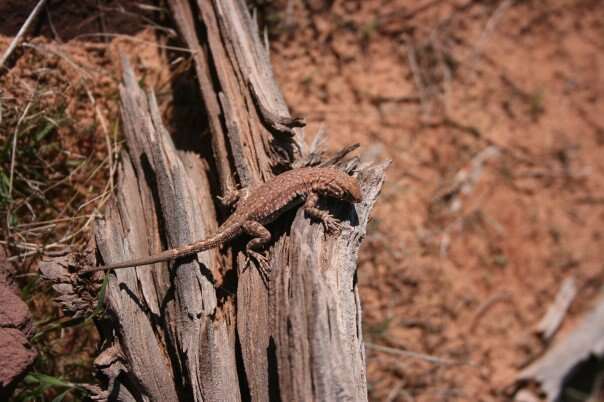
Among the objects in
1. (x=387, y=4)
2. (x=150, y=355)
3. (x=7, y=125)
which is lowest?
(x=150, y=355)

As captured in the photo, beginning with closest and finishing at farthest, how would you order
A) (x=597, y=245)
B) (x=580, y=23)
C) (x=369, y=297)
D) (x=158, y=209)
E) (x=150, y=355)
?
1. (x=150, y=355)
2. (x=158, y=209)
3. (x=369, y=297)
4. (x=597, y=245)
5. (x=580, y=23)

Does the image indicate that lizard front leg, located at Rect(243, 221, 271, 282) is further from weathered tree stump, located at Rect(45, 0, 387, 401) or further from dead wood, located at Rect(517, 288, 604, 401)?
dead wood, located at Rect(517, 288, 604, 401)

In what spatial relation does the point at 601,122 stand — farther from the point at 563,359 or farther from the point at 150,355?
the point at 150,355

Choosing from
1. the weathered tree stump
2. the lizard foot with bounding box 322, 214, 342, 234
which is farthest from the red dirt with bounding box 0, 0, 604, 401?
the lizard foot with bounding box 322, 214, 342, 234

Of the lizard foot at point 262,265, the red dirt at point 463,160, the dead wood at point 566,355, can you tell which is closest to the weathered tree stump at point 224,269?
the lizard foot at point 262,265

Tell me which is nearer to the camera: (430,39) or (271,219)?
(271,219)

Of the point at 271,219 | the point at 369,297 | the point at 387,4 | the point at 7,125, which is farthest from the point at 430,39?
the point at 7,125

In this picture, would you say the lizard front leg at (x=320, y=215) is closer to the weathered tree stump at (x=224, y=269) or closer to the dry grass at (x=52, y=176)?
the weathered tree stump at (x=224, y=269)
